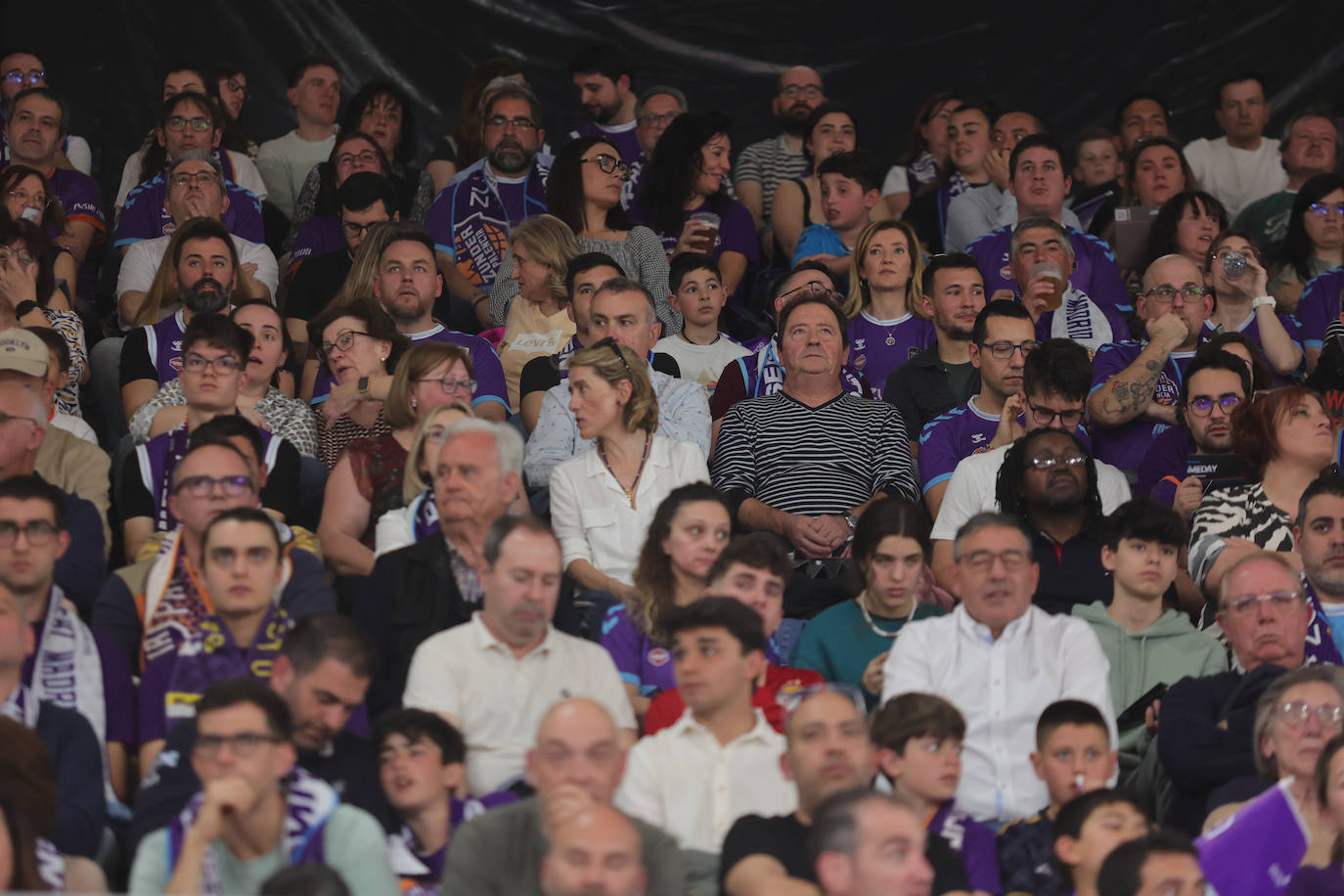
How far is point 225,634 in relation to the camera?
430 centimetres

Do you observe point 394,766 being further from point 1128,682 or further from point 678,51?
point 678,51

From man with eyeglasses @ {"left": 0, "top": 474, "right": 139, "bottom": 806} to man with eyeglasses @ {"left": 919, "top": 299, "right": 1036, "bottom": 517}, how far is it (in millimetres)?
2688

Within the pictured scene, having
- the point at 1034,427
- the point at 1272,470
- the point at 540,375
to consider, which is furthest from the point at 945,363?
the point at 540,375

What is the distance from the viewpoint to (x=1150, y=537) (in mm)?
4949

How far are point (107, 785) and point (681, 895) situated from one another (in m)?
1.46

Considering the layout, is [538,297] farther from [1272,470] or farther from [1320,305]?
[1320,305]

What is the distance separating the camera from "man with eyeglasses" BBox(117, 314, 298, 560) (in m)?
5.15

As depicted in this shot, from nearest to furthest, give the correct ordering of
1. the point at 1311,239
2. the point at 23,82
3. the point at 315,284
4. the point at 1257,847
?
the point at 1257,847 → the point at 315,284 → the point at 1311,239 → the point at 23,82

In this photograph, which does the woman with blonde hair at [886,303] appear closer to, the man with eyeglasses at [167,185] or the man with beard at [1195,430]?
the man with beard at [1195,430]

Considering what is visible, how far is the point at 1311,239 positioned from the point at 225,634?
16.2 feet

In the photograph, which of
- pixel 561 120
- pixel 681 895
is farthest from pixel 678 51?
pixel 681 895

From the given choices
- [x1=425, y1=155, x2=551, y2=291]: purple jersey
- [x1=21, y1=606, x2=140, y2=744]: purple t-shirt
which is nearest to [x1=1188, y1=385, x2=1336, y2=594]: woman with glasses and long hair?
[x1=21, y1=606, x2=140, y2=744]: purple t-shirt

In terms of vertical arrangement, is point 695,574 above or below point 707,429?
below

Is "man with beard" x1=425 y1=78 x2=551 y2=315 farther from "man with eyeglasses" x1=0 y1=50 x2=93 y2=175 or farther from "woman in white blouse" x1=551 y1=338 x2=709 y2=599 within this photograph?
"woman in white blouse" x1=551 y1=338 x2=709 y2=599
